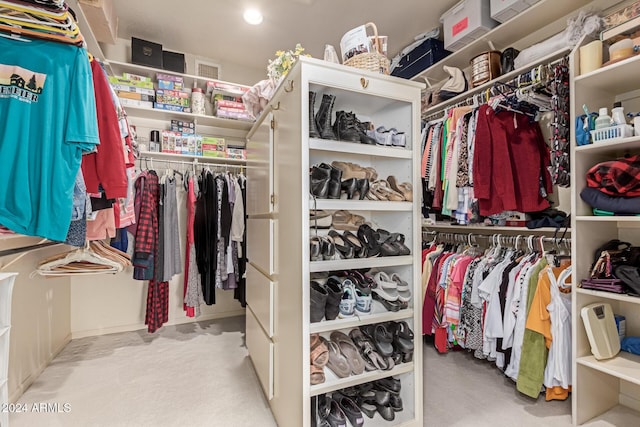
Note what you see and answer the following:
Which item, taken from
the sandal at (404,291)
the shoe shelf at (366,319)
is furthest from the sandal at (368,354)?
the sandal at (404,291)

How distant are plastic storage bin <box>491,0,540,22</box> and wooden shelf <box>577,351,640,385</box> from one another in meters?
2.14

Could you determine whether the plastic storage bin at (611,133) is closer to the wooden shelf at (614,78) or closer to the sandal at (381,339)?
the wooden shelf at (614,78)

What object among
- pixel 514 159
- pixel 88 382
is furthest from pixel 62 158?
pixel 514 159

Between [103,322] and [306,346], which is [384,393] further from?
[103,322]

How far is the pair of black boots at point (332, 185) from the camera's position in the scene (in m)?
1.36

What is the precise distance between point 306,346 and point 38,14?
1.57m

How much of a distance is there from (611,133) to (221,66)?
3.33 meters

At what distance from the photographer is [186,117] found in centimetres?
303

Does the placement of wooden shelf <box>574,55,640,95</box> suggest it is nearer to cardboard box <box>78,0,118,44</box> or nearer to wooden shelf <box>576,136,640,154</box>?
wooden shelf <box>576,136,640,154</box>

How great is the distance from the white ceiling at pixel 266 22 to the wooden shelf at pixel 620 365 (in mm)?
2579

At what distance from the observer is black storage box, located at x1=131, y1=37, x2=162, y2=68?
275 cm

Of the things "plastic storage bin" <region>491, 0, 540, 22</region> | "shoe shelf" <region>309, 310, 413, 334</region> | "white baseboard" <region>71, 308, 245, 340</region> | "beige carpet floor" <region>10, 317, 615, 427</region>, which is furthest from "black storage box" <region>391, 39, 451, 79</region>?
"white baseboard" <region>71, 308, 245, 340</region>

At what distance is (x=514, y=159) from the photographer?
6.54 feet

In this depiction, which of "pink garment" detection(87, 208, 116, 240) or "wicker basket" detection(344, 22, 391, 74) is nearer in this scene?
"wicker basket" detection(344, 22, 391, 74)
